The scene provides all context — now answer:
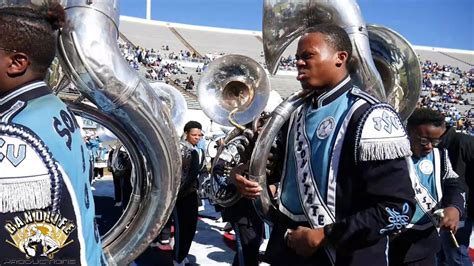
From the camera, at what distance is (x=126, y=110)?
2.32 meters

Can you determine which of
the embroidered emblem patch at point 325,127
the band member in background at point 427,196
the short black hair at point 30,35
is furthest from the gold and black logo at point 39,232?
the band member in background at point 427,196

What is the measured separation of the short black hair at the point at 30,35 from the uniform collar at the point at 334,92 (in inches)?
41.8

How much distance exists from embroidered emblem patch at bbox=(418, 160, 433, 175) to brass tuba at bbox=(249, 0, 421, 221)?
0.46 metres

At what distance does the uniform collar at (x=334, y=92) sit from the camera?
1979mm

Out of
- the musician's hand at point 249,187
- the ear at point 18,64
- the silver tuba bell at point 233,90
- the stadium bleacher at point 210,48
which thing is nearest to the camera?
the ear at point 18,64

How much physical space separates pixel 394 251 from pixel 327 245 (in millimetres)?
1209

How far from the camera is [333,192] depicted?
186 centimetres

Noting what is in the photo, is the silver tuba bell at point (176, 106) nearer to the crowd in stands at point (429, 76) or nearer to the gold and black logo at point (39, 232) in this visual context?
the gold and black logo at point (39, 232)

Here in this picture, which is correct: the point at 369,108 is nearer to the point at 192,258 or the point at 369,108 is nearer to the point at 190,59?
the point at 192,258

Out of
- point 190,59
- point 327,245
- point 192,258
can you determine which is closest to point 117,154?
point 192,258

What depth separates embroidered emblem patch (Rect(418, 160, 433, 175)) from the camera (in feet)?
9.86

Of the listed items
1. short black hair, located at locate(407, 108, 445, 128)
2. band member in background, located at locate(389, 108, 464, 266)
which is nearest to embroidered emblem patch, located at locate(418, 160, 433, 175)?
band member in background, located at locate(389, 108, 464, 266)

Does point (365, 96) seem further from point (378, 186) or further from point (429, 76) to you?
point (429, 76)

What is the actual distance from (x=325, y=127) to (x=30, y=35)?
43.4 inches
